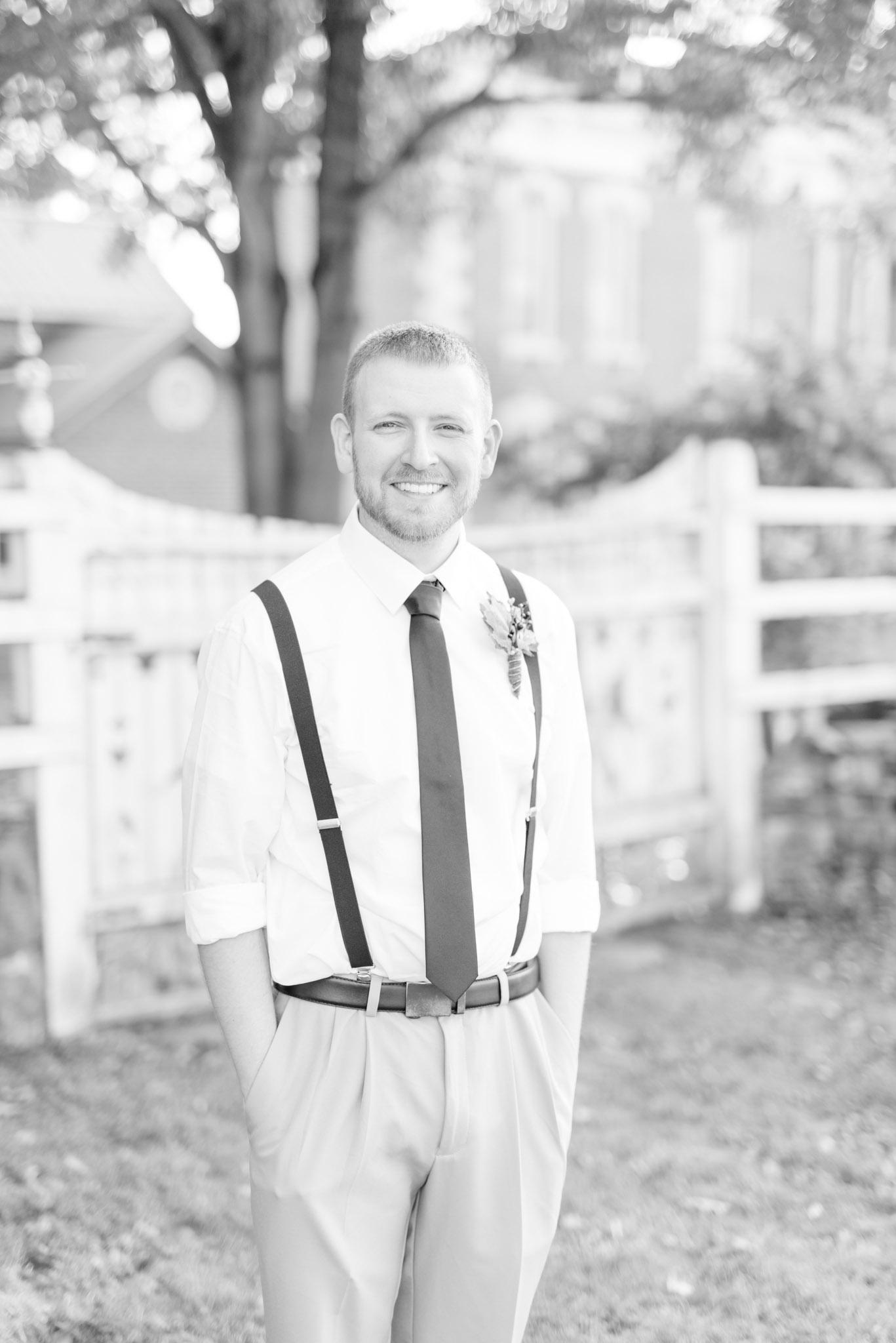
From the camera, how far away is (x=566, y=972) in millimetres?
2162

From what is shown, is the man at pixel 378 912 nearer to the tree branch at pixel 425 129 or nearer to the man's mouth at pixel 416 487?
the man's mouth at pixel 416 487

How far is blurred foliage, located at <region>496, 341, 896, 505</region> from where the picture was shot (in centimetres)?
858

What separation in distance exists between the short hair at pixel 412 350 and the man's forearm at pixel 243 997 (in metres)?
0.82

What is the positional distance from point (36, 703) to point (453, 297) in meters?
13.4

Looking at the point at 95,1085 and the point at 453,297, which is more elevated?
the point at 453,297

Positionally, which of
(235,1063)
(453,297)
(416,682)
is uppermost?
(453,297)

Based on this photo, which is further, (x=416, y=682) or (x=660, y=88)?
(x=660, y=88)

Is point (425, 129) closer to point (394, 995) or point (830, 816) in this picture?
point (830, 816)

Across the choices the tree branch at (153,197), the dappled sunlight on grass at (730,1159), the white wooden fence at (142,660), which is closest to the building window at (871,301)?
the tree branch at (153,197)

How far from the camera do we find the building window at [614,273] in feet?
58.4

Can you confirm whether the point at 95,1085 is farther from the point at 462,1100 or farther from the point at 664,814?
the point at 664,814

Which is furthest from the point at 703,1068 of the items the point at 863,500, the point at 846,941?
the point at 863,500

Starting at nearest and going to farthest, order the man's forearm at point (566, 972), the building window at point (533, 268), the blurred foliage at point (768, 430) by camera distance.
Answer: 1. the man's forearm at point (566, 972)
2. the blurred foliage at point (768, 430)
3. the building window at point (533, 268)

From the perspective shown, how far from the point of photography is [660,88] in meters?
7.28
